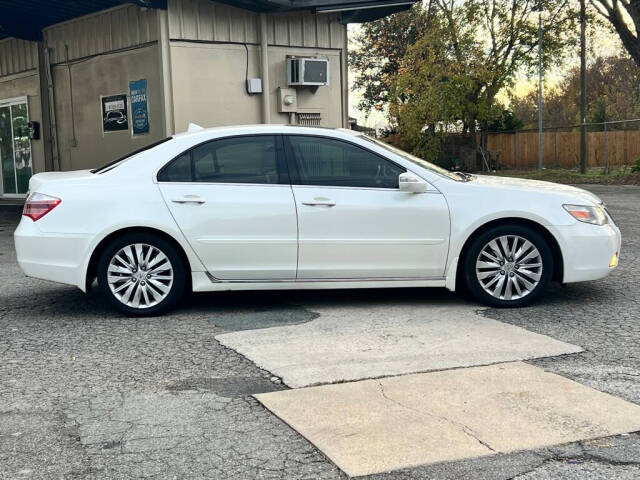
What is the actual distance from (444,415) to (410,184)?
2648mm

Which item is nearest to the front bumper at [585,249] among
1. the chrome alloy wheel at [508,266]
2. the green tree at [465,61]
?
the chrome alloy wheel at [508,266]

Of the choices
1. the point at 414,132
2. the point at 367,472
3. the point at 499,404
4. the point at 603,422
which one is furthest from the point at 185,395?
the point at 414,132

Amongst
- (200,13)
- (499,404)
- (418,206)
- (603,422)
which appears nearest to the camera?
(603,422)

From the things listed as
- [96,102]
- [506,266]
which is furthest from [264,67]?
[506,266]

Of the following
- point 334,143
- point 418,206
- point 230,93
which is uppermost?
point 230,93

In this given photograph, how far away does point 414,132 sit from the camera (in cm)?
3278

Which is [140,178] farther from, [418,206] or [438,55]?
[438,55]

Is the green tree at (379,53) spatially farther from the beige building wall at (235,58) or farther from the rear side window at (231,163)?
the rear side window at (231,163)

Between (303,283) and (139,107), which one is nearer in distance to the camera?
(303,283)

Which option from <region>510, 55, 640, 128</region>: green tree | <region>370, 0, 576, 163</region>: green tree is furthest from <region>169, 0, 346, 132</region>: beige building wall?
<region>510, 55, 640, 128</region>: green tree

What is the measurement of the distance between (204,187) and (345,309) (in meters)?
1.58

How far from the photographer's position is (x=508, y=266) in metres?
6.29

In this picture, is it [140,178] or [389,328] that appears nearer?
[389,328]

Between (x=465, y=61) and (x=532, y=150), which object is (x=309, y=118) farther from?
(x=532, y=150)
